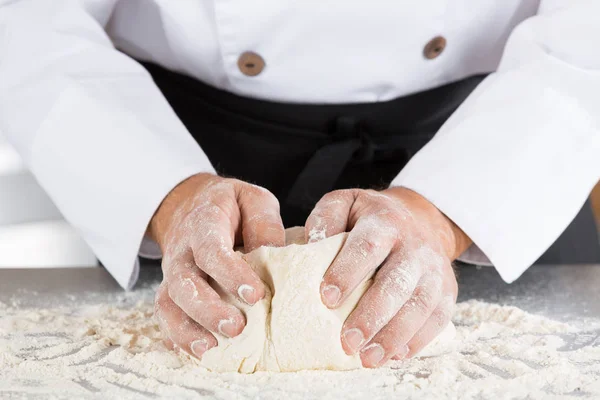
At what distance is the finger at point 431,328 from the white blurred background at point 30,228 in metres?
1.35

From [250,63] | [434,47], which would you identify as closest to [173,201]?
[250,63]

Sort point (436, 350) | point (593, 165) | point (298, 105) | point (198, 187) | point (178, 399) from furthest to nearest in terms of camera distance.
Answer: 1. point (298, 105)
2. point (593, 165)
3. point (198, 187)
4. point (436, 350)
5. point (178, 399)

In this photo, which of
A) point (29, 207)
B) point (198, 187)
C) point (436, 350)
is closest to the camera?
point (436, 350)

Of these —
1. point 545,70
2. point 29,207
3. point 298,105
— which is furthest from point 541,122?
point 29,207

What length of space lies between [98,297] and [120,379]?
0.41m

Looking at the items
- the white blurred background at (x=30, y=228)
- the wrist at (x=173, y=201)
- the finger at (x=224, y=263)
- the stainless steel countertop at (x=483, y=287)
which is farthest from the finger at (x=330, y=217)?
the white blurred background at (x=30, y=228)

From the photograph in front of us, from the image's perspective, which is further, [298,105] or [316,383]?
[298,105]

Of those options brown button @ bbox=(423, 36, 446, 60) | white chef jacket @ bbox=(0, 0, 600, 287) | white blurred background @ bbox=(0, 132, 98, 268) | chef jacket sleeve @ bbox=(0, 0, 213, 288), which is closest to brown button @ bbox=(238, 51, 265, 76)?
white chef jacket @ bbox=(0, 0, 600, 287)

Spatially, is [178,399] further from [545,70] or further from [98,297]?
[545,70]

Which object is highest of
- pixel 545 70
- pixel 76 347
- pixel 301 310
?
pixel 545 70

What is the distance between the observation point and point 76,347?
1030mm

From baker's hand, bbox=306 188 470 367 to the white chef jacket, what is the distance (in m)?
0.18

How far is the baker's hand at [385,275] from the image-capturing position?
91 centimetres

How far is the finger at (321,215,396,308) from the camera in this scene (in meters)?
0.91
